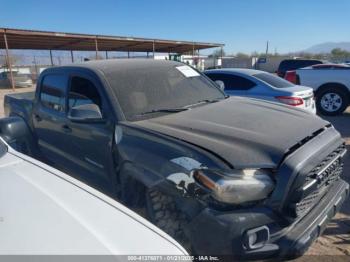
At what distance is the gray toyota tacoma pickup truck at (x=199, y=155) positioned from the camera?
7.32ft

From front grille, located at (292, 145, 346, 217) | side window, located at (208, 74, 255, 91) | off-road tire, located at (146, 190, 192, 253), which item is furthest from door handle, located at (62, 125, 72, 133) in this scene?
side window, located at (208, 74, 255, 91)

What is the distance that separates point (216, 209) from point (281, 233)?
48 cm

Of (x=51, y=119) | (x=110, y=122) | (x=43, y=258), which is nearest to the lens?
(x=43, y=258)

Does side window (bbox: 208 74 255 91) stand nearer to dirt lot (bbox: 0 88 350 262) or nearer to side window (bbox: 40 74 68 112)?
dirt lot (bbox: 0 88 350 262)

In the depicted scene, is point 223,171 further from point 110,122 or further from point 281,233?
point 110,122

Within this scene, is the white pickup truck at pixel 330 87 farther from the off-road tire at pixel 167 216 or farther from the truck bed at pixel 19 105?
the off-road tire at pixel 167 216

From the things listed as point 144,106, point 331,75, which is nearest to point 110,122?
point 144,106

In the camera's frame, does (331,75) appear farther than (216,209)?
Yes

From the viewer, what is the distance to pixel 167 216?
254cm

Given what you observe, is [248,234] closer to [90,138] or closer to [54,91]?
[90,138]

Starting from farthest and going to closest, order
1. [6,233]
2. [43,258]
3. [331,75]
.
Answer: [331,75], [6,233], [43,258]

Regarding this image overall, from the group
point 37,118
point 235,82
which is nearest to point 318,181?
point 37,118

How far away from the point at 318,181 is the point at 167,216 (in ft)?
3.85

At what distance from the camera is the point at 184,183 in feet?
7.70
